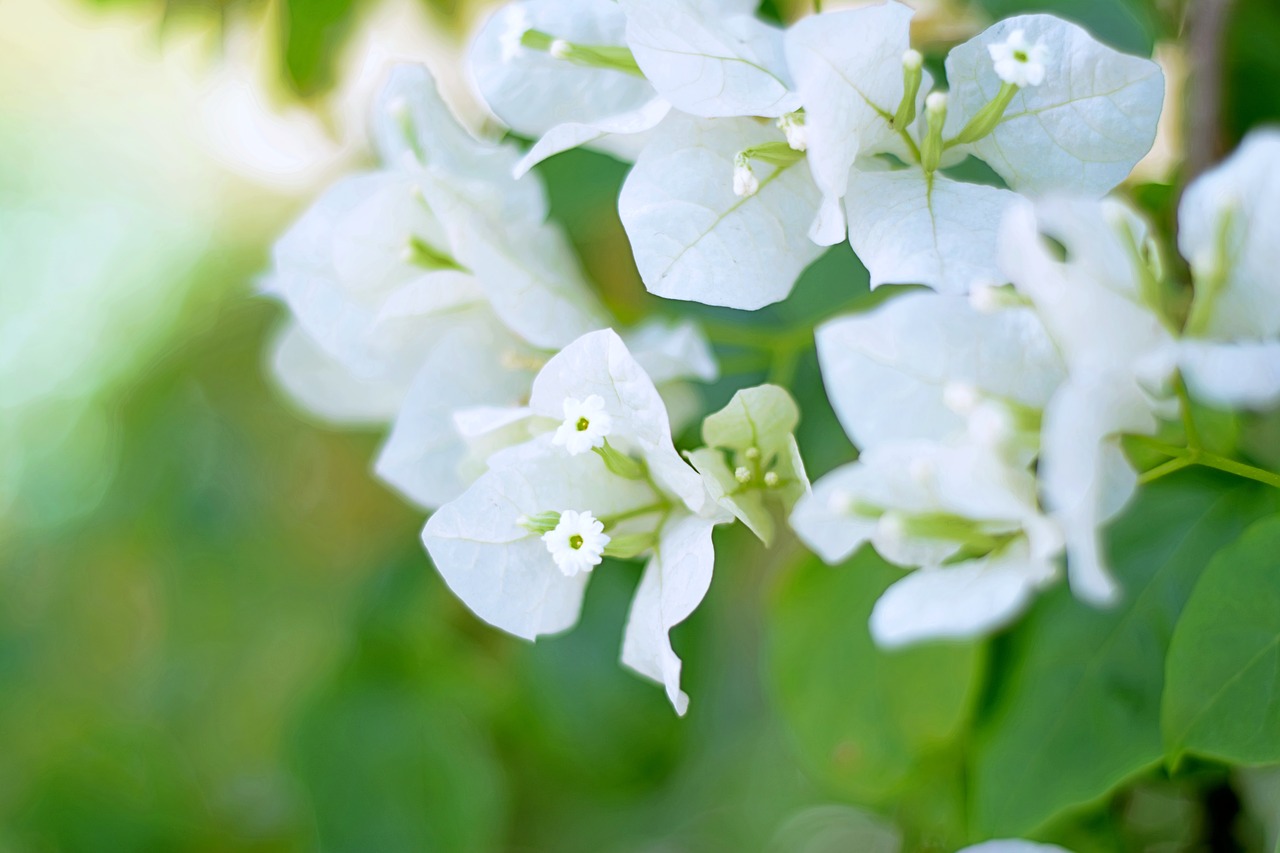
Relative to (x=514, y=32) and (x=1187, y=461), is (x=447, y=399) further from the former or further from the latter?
(x=1187, y=461)

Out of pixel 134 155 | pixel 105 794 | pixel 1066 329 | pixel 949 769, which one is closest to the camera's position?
pixel 1066 329

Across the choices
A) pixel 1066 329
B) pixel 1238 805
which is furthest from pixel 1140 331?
pixel 1238 805

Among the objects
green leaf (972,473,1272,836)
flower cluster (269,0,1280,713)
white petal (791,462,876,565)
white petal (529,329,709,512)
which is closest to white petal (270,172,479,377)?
flower cluster (269,0,1280,713)

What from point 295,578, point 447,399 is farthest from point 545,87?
point 295,578

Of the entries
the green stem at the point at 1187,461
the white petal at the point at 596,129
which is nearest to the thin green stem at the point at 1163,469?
the green stem at the point at 1187,461

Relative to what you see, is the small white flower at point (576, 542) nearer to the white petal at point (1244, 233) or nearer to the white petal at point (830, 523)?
the white petal at point (830, 523)

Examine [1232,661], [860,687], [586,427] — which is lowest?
[860,687]

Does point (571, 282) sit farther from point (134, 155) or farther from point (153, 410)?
point (134, 155)
